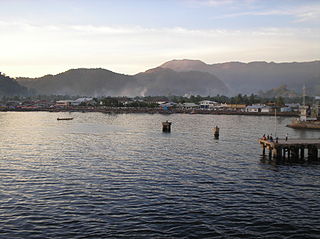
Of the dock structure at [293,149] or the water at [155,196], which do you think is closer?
the water at [155,196]

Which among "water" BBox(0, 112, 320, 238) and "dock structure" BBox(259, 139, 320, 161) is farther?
"dock structure" BBox(259, 139, 320, 161)

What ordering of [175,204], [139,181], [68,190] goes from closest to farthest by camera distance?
[175,204] < [68,190] < [139,181]

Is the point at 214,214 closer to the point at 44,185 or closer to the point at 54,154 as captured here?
the point at 44,185

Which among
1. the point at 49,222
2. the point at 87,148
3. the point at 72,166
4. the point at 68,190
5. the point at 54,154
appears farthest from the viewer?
the point at 87,148

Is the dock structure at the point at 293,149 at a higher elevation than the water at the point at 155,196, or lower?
higher

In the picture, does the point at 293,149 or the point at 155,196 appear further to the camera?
the point at 293,149

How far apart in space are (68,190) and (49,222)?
8542 mm

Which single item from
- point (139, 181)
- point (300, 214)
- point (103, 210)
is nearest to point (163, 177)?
point (139, 181)

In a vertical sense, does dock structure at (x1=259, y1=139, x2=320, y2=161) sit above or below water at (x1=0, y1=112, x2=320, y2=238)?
above

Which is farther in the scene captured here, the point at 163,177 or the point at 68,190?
the point at 163,177

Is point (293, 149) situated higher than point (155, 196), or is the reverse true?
point (293, 149)

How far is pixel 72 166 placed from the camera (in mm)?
47938

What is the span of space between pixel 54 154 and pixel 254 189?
36.0 metres

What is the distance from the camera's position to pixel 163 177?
4178cm
